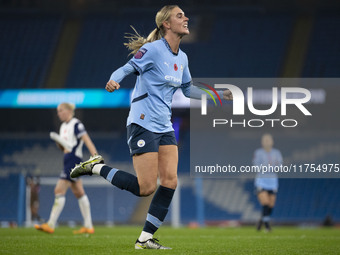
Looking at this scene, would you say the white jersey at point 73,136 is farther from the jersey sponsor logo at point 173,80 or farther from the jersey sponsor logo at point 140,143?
the jersey sponsor logo at point 140,143

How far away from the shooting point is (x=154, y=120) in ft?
19.8

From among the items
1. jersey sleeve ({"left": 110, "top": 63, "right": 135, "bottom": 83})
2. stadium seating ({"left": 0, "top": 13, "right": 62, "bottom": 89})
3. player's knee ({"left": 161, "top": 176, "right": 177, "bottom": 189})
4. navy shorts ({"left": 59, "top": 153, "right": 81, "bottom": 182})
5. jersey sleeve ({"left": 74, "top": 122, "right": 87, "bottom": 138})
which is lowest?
player's knee ({"left": 161, "top": 176, "right": 177, "bottom": 189})

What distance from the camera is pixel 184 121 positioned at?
22641mm

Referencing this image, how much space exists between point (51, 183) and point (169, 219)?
148 inches

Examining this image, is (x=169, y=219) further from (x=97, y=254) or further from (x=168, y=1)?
(x=97, y=254)

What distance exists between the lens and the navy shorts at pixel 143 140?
234 inches

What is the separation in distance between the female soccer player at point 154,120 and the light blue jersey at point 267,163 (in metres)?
7.13

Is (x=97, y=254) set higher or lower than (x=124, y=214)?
lower

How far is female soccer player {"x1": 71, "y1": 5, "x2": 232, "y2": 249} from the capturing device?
19.6 ft

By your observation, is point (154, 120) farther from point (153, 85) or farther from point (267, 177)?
point (267, 177)

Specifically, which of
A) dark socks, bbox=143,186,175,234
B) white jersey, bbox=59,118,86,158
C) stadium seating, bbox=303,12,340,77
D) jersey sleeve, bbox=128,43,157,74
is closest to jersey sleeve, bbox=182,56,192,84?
jersey sleeve, bbox=128,43,157,74

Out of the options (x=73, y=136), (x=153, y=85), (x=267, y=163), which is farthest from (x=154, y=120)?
(x=267, y=163)

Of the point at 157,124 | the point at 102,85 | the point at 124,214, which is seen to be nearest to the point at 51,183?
the point at 124,214

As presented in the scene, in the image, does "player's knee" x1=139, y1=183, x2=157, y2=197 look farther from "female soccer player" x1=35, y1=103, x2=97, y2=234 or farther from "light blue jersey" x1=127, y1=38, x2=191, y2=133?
"female soccer player" x1=35, y1=103, x2=97, y2=234
